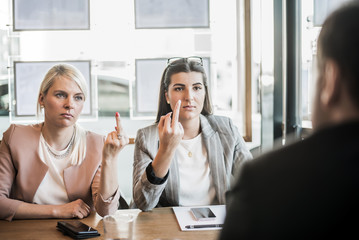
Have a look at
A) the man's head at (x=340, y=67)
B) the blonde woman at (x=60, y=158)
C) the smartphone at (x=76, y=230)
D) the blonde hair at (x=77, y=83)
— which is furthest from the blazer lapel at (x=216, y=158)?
the man's head at (x=340, y=67)

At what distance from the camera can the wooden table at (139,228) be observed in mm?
1438

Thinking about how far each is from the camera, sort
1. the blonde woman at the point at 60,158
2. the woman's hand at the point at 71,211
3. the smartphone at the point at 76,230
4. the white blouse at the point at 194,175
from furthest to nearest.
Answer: the white blouse at the point at 194,175 → the blonde woman at the point at 60,158 → the woman's hand at the point at 71,211 → the smartphone at the point at 76,230

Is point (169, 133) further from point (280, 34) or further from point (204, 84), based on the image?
point (280, 34)

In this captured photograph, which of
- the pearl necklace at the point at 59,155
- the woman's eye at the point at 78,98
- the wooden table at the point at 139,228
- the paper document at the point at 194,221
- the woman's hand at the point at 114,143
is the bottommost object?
the wooden table at the point at 139,228

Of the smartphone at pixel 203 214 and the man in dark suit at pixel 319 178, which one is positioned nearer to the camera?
the man in dark suit at pixel 319 178

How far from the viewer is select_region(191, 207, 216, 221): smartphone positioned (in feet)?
5.17

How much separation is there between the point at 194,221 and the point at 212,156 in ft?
1.92

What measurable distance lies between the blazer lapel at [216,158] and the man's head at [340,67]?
148 centimetres

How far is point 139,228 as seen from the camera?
153cm

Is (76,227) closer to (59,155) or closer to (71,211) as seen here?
(71,211)

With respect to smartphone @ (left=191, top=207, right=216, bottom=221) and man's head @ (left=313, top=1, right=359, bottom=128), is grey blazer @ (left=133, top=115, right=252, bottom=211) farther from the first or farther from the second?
man's head @ (left=313, top=1, right=359, bottom=128)

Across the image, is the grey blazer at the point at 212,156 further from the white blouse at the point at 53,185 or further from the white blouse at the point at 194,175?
the white blouse at the point at 53,185

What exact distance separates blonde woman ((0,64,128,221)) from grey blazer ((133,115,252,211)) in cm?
19

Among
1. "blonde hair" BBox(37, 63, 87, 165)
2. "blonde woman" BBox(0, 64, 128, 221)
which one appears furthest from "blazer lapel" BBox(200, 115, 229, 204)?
"blonde hair" BBox(37, 63, 87, 165)
